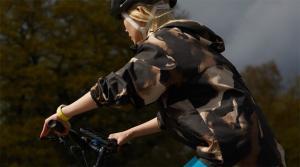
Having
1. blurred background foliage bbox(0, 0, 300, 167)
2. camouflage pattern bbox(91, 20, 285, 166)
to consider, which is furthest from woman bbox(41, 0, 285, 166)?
blurred background foliage bbox(0, 0, 300, 167)

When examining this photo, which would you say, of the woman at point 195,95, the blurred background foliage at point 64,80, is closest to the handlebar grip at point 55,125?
the woman at point 195,95

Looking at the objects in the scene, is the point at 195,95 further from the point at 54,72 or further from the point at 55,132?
the point at 54,72

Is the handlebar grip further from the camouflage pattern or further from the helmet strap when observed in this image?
the helmet strap

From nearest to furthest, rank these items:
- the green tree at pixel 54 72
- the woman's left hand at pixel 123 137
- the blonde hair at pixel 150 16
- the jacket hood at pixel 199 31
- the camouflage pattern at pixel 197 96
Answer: the camouflage pattern at pixel 197 96 < the jacket hood at pixel 199 31 < the blonde hair at pixel 150 16 < the woman's left hand at pixel 123 137 < the green tree at pixel 54 72

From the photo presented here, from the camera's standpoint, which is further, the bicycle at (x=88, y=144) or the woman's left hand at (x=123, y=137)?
the woman's left hand at (x=123, y=137)

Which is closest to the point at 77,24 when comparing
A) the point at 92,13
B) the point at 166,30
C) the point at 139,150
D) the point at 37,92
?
the point at 92,13

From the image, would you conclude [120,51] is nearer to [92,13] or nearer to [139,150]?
[92,13]

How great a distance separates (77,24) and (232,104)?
2848 cm

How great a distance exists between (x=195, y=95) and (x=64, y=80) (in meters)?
26.9

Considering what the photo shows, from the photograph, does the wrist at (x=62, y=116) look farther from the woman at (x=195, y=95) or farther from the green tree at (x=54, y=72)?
the green tree at (x=54, y=72)

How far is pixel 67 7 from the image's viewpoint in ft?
99.0

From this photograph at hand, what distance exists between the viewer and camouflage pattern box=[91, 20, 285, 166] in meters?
2.63

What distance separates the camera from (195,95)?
2.71 meters

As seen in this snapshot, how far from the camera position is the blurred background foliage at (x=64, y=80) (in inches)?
1129
